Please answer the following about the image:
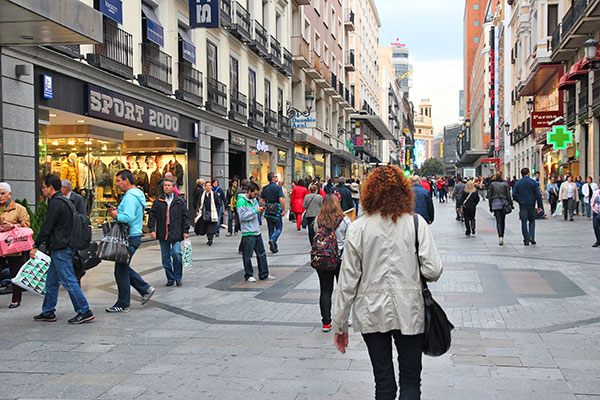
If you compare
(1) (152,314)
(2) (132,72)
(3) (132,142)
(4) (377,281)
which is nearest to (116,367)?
(1) (152,314)

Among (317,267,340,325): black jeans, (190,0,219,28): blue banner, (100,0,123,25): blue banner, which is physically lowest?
(317,267,340,325): black jeans

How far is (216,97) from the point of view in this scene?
21.8 metres

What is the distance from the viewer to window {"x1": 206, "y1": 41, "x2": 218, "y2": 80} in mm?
20844

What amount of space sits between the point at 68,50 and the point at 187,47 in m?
6.43

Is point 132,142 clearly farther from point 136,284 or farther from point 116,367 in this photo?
point 116,367

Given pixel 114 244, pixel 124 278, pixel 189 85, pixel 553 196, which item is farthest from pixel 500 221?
pixel 553 196

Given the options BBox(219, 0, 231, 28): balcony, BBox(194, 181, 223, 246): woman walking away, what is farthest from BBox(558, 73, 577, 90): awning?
BBox(194, 181, 223, 246): woman walking away

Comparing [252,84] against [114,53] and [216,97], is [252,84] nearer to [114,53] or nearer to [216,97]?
[216,97]

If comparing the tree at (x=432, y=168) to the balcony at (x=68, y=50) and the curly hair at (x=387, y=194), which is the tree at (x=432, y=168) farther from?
the curly hair at (x=387, y=194)

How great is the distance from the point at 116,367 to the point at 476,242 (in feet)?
38.9

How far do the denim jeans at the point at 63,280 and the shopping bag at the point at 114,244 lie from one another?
38 cm

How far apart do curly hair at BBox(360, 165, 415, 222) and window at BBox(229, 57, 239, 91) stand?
20438 millimetres

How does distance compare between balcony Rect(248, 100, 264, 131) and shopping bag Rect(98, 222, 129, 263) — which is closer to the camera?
shopping bag Rect(98, 222, 129, 263)

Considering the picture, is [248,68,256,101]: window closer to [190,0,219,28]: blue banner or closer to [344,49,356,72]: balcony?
[190,0,219,28]: blue banner
